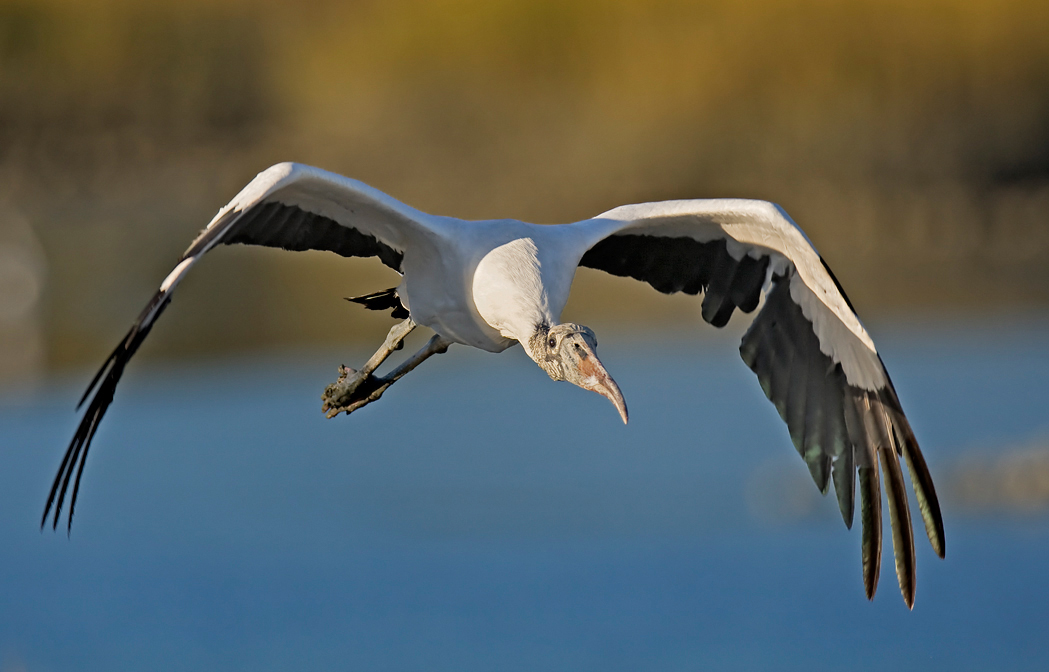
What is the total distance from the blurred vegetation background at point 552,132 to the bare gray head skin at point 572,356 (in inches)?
401

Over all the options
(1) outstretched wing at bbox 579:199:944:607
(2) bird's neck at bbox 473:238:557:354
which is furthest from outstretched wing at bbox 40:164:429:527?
(1) outstretched wing at bbox 579:199:944:607

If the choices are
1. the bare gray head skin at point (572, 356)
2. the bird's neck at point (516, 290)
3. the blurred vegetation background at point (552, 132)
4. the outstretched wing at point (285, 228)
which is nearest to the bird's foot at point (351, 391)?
the outstretched wing at point (285, 228)

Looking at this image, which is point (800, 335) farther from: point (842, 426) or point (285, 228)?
point (285, 228)

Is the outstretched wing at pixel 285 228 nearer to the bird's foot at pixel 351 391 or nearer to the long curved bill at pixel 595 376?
the bird's foot at pixel 351 391

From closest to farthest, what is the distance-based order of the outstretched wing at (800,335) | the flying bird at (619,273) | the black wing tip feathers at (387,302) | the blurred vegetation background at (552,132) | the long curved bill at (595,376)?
the long curved bill at (595,376) → the flying bird at (619,273) → the outstretched wing at (800,335) → the black wing tip feathers at (387,302) → the blurred vegetation background at (552,132)

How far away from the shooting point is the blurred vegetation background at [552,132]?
1672 cm

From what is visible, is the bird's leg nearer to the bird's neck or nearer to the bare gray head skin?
the bird's neck

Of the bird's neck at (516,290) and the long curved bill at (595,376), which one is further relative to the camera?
the bird's neck at (516,290)

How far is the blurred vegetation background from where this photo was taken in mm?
16719

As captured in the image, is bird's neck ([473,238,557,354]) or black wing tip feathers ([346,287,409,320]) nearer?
bird's neck ([473,238,557,354])

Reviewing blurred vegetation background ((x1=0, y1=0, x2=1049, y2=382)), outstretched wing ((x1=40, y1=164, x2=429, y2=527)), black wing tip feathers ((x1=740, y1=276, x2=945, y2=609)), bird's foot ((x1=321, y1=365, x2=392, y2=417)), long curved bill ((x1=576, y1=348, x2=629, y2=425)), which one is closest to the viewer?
outstretched wing ((x1=40, y1=164, x2=429, y2=527))

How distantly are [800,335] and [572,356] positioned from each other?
1.65 metres

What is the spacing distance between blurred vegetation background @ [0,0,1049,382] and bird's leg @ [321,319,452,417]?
892 cm

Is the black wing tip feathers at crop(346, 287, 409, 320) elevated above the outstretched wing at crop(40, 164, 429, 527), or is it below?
above
